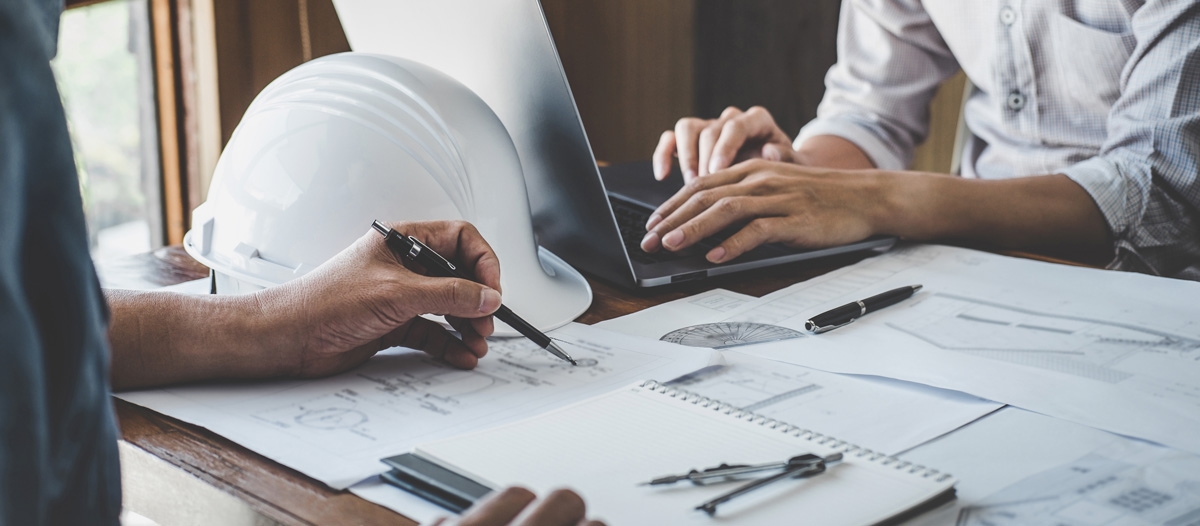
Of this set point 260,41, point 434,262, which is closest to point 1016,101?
point 434,262

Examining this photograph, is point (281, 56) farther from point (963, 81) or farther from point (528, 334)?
point (963, 81)

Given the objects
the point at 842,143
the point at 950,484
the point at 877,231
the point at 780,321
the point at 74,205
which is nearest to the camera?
the point at 74,205

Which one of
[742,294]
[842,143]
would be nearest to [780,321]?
[742,294]

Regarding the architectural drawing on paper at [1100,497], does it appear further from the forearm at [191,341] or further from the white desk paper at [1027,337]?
the forearm at [191,341]

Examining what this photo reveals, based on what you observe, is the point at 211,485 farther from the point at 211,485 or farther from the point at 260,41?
the point at 260,41

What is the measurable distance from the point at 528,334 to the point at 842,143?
0.94 metres

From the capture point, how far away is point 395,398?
2.04 ft

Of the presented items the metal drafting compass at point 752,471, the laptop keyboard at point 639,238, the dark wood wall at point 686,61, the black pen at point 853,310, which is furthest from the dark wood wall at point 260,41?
the metal drafting compass at point 752,471

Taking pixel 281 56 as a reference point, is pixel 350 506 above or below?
below

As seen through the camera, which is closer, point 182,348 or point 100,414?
point 100,414

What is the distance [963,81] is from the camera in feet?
9.36

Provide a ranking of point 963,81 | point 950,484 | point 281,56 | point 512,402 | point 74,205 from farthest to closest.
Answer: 1. point 963,81
2. point 281,56
3. point 512,402
4. point 950,484
5. point 74,205

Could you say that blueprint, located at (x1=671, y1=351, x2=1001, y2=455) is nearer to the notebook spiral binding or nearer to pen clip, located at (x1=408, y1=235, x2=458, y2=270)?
the notebook spiral binding

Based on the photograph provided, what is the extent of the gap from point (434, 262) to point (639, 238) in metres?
0.38
